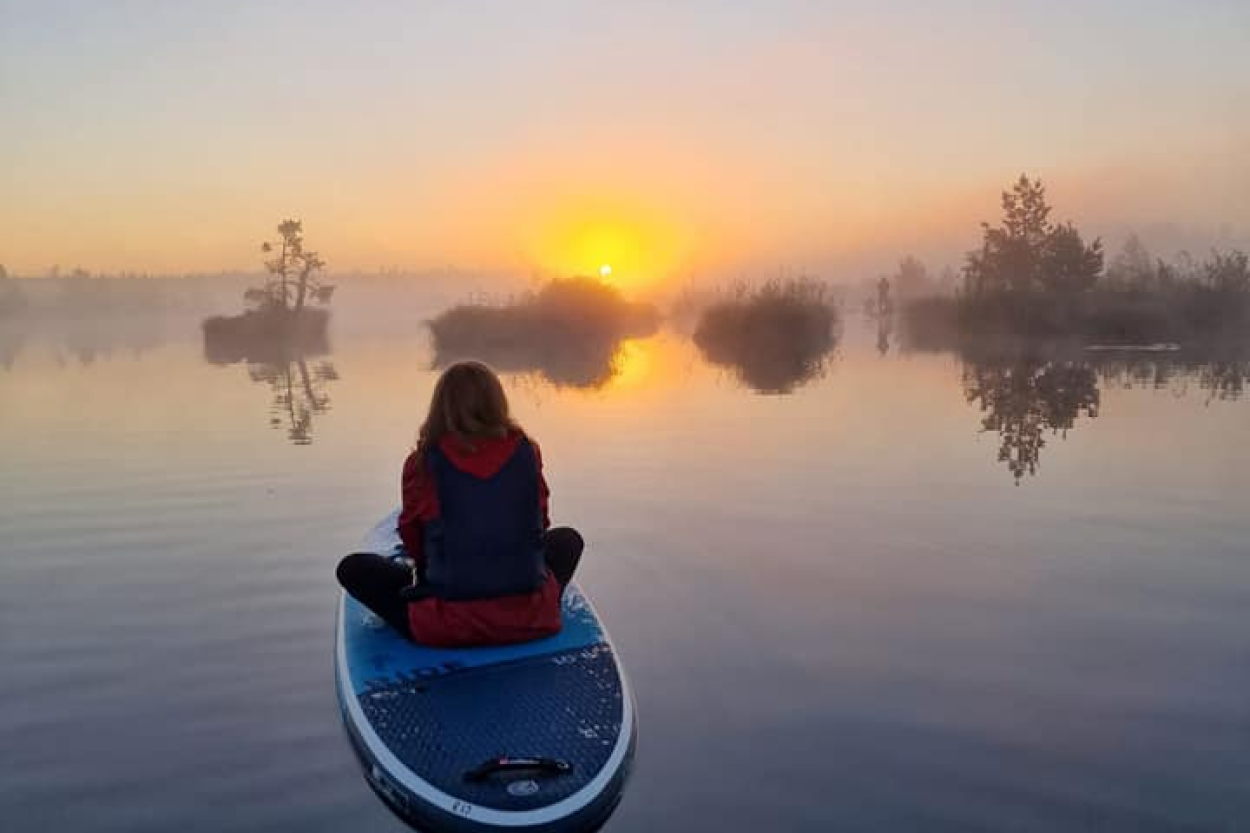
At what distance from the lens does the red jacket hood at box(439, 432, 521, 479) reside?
481 cm

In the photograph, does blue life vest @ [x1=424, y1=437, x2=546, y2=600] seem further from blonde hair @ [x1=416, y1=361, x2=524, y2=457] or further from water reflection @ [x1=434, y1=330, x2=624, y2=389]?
water reflection @ [x1=434, y1=330, x2=624, y2=389]

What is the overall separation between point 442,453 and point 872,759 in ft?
7.99

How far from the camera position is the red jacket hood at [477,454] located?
481 cm

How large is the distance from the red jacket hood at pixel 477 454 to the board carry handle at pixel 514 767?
1385 mm

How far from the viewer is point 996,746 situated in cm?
457

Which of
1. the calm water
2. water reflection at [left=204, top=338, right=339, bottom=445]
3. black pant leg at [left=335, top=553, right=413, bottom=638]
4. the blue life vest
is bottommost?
water reflection at [left=204, top=338, right=339, bottom=445]

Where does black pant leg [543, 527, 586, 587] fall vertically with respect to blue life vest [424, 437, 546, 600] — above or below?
below

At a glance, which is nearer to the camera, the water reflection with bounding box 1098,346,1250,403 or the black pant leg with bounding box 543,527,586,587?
the black pant leg with bounding box 543,527,586,587

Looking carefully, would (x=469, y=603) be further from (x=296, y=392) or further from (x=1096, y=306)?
(x=1096, y=306)

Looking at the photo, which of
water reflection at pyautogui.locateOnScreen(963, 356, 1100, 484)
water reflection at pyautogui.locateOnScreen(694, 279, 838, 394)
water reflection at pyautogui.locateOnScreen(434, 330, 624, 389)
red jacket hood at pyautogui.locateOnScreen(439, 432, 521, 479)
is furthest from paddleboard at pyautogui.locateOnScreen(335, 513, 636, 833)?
Result: water reflection at pyautogui.locateOnScreen(694, 279, 838, 394)

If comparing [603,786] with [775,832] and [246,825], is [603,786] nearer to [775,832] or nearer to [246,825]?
[775,832]

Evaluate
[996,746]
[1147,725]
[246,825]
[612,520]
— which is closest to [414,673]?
[246,825]

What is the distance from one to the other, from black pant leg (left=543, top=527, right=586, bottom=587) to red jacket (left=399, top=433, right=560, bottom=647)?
0.51 meters

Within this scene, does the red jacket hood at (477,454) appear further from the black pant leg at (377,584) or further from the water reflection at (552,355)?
the water reflection at (552,355)
